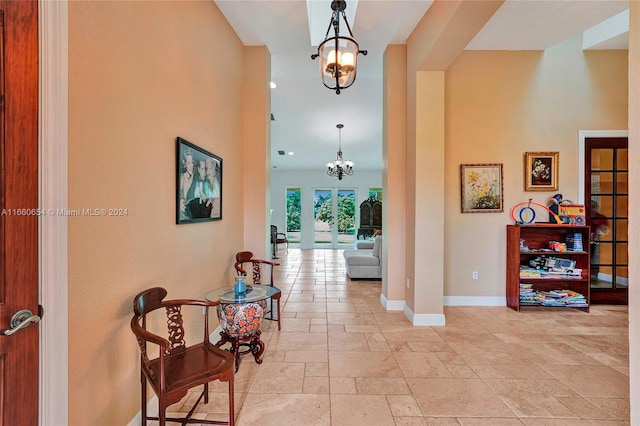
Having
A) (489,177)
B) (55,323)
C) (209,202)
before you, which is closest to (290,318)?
(209,202)

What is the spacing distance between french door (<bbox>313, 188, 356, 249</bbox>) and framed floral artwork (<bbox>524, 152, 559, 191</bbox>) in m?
7.02

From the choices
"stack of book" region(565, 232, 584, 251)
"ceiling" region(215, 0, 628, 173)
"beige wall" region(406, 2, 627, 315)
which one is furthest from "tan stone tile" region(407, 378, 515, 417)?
"ceiling" region(215, 0, 628, 173)

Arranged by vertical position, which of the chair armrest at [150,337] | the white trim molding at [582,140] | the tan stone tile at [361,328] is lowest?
the tan stone tile at [361,328]

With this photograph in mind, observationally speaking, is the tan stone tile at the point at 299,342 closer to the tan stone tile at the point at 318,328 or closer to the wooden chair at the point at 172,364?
the tan stone tile at the point at 318,328

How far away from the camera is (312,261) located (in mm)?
8047

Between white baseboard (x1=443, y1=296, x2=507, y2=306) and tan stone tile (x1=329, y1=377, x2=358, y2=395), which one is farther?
white baseboard (x1=443, y1=296, x2=507, y2=306)

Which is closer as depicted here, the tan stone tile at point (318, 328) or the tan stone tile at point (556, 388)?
the tan stone tile at point (556, 388)

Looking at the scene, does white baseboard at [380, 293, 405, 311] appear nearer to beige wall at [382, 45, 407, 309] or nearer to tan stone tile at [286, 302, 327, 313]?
beige wall at [382, 45, 407, 309]

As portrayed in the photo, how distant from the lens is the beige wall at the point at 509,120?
3.97 meters

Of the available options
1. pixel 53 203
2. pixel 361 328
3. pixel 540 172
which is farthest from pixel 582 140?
pixel 53 203

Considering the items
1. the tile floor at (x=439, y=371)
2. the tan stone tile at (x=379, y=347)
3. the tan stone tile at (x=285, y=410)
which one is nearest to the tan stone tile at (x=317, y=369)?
the tile floor at (x=439, y=371)

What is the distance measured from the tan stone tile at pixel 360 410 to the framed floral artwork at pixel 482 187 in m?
3.02

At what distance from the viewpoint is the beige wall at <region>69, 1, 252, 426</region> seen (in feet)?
4.39

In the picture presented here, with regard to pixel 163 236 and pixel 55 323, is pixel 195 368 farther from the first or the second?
pixel 163 236
